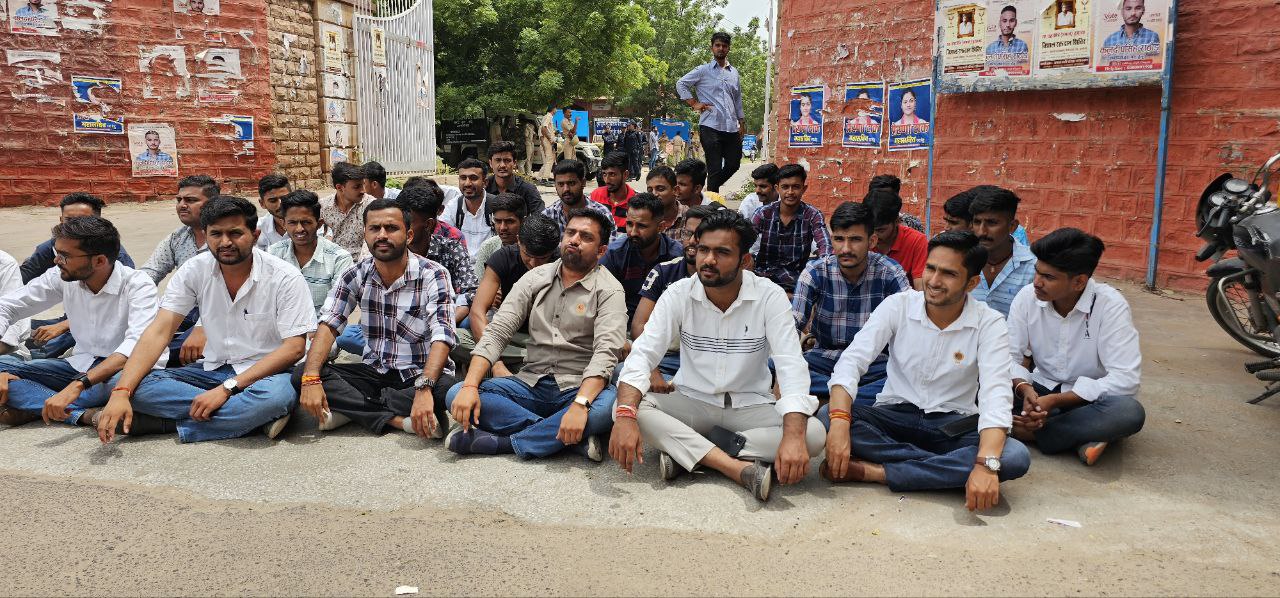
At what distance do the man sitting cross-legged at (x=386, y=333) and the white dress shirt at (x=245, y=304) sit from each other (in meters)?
0.15

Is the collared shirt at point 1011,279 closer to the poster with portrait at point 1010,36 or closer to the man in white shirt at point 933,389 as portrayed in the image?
the man in white shirt at point 933,389

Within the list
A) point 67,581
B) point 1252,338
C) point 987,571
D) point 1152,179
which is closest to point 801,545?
point 987,571

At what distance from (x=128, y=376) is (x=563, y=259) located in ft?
6.83

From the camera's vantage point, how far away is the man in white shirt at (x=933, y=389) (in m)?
3.38

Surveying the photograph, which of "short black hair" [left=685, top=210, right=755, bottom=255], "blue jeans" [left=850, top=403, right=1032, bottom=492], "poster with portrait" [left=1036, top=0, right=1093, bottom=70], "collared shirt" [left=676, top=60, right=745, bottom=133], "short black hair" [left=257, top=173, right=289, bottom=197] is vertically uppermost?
"poster with portrait" [left=1036, top=0, right=1093, bottom=70]

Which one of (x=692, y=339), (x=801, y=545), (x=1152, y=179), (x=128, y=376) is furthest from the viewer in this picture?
(x=1152, y=179)

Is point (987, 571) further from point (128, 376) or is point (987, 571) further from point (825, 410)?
point (128, 376)

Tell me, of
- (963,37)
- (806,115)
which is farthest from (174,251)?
(806,115)

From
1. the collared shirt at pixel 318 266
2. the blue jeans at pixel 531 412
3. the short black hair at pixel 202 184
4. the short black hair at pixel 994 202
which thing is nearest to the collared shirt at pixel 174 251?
the short black hair at pixel 202 184

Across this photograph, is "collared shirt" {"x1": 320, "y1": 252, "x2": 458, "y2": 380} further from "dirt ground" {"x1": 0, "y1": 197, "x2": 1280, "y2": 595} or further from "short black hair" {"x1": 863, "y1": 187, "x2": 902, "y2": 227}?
"short black hair" {"x1": 863, "y1": 187, "x2": 902, "y2": 227}

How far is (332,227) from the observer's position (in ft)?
21.7

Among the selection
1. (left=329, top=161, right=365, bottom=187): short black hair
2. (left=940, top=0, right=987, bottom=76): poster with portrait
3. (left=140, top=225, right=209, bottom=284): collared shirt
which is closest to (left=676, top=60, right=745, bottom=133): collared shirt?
(left=940, top=0, right=987, bottom=76): poster with portrait

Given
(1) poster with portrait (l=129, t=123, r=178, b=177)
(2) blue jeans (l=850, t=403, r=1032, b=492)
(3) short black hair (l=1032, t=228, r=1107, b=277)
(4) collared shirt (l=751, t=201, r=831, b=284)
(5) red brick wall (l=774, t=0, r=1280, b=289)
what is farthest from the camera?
(1) poster with portrait (l=129, t=123, r=178, b=177)

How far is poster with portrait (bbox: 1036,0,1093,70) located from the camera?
7.50 metres
